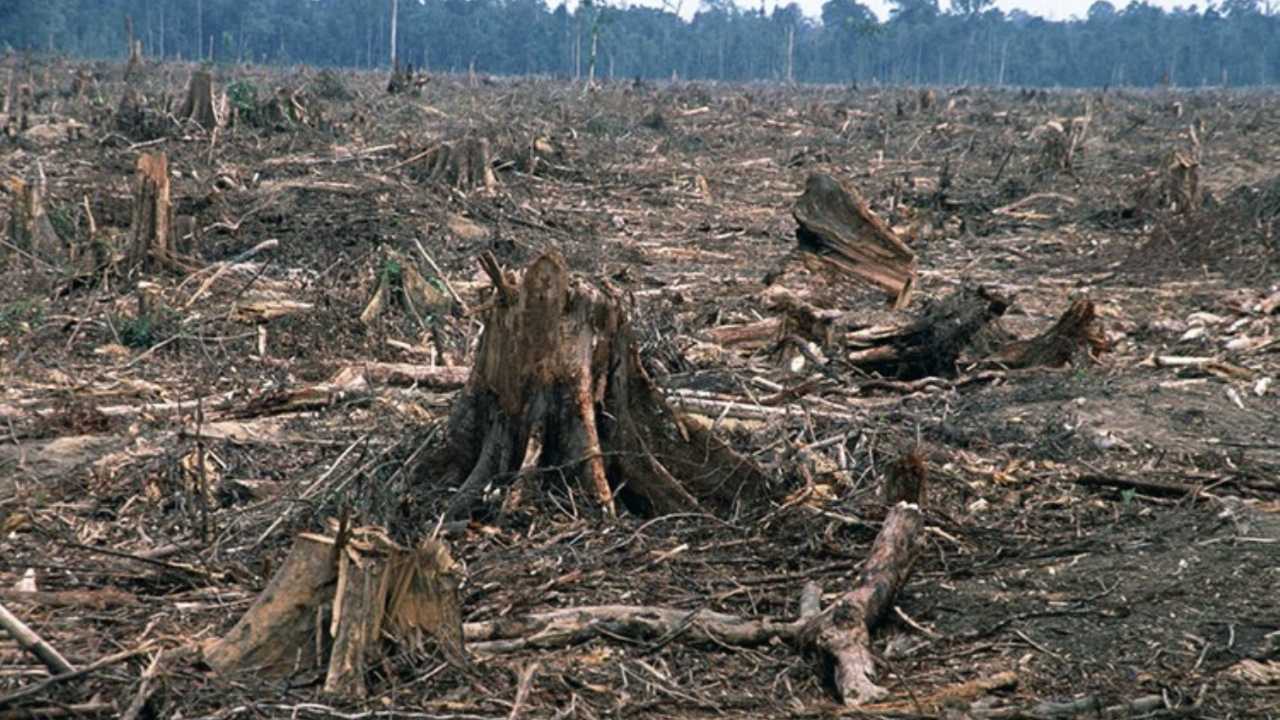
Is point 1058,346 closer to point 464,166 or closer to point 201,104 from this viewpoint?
point 464,166

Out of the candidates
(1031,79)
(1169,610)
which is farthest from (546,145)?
(1031,79)

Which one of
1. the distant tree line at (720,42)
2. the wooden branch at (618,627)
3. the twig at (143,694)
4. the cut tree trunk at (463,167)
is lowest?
the wooden branch at (618,627)

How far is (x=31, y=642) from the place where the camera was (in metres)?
2.60

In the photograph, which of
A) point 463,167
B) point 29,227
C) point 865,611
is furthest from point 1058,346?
point 463,167

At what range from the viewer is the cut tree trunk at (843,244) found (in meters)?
10.8

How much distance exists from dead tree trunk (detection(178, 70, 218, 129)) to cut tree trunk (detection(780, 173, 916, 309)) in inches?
371

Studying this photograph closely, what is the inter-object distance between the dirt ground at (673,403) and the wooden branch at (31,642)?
Result: 0.08 metres

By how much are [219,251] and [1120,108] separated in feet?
91.9

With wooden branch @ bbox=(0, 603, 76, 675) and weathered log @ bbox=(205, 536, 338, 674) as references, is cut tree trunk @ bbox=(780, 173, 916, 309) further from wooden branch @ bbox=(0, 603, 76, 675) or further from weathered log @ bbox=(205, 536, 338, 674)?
wooden branch @ bbox=(0, 603, 76, 675)

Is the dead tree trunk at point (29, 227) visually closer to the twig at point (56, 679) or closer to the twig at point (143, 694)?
the twig at point (143, 694)

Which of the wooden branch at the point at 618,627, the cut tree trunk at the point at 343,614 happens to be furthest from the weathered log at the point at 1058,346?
the cut tree trunk at the point at 343,614

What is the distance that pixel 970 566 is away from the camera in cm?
466

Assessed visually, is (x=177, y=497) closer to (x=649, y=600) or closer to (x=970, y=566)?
(x=649, y=600)

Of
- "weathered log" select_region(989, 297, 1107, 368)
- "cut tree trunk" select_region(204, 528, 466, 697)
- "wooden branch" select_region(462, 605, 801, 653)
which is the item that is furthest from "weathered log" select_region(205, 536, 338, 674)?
"weathered log" select_region(989, 297, 1107, 368)
